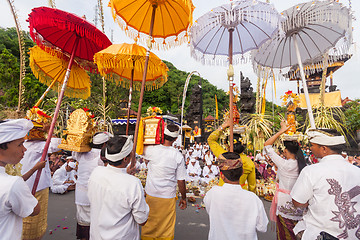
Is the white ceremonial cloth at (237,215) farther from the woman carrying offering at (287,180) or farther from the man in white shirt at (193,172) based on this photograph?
the man in white shirt at (193,172)

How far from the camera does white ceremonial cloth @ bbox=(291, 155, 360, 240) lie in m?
1.71

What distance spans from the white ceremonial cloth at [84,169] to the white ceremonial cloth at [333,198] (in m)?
2.98

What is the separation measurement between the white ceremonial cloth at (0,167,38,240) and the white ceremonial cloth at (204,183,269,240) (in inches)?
62.8

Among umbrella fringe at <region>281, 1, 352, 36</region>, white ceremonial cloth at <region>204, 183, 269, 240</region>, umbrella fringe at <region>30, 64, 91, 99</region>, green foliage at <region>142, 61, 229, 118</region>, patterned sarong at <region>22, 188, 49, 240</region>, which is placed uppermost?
green foliage at <region>142, 61, 229, 118</region>

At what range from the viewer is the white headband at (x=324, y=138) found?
75.2 inches

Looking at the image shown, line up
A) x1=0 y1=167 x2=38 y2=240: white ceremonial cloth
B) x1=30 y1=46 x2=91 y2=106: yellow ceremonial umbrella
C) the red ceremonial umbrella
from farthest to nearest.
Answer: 1. x1=30 y1=46 x2=91 y2=106: yellow ceremonial umbrella
2. the red ceremonial umbrella
3. x1=0 y1=167 x2=38 y2=240: white ceremonial cloth

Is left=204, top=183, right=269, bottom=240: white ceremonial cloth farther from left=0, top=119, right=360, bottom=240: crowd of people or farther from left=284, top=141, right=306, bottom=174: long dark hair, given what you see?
left=284, top=141, right=306, bottom=174: long dark hair

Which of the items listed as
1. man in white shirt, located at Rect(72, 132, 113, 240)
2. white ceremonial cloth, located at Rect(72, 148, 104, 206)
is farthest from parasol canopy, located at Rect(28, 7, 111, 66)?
white ceremonial cloth, located at Rect(72, 148, 104, 206)

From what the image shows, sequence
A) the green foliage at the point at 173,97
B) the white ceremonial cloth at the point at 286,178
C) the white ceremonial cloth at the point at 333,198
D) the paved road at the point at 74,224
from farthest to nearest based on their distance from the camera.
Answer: the green foliage at the point at 173,97 < the paved road at the point at 74,224 < the white ceremonial cloth at the point at 286,178 < the white ceremonial cloth at the point at 333,198

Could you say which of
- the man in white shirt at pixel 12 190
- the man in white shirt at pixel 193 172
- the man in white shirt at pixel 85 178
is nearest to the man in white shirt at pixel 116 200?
the man in white shirt at pixel 12 190

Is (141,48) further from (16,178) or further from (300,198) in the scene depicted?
(300,198)

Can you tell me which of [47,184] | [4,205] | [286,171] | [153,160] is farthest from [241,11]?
[47,184]

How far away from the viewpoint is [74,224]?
14.3 feet

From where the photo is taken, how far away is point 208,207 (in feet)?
6.59
